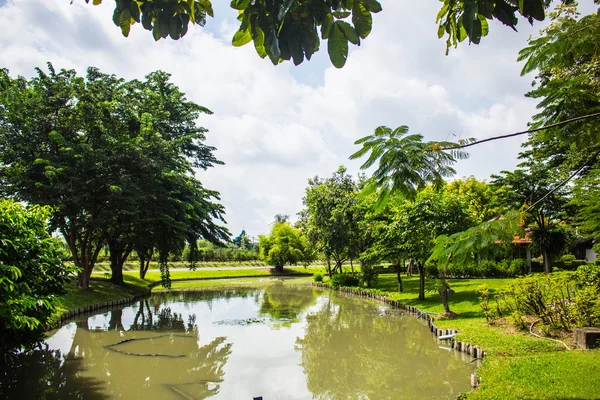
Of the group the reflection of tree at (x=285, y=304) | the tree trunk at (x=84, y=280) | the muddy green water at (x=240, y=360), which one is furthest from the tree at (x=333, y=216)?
the tree trunk at (x=84, y=280)

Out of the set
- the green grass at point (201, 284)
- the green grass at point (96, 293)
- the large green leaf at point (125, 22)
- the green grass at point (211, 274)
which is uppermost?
the large green leaf at point (125, 22)

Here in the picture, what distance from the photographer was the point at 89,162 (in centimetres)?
1587

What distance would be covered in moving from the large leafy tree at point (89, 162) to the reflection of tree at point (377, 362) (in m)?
8.88

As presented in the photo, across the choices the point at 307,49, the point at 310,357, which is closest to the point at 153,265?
the point at 310,357

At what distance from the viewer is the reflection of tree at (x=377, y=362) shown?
736 cm

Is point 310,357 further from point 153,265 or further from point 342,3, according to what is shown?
point 153,265

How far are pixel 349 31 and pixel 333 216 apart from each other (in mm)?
23443

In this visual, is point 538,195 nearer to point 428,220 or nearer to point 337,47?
point 428,220

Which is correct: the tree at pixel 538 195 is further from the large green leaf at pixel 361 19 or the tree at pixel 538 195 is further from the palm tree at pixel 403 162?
the large green leaf at pixel 361 19

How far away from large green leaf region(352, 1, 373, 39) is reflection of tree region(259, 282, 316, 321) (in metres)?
14.4

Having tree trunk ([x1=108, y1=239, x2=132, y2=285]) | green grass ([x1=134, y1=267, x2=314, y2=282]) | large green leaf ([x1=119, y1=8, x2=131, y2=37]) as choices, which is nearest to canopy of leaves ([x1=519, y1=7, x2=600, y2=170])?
large green leaf ([x1=119, y1=8, x2=131, y2=37])

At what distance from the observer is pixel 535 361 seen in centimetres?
719

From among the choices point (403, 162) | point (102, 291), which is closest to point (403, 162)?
point (403, 162)

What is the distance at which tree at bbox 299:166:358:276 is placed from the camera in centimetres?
2569
